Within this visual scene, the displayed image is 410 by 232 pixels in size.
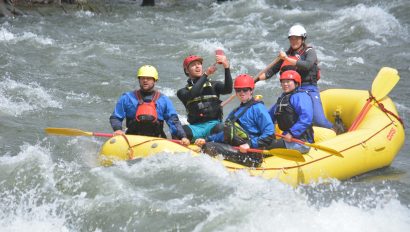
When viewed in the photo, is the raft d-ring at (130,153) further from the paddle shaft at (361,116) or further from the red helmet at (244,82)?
the paddle shaft at (361,116)

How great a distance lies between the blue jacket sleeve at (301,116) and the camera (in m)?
6.45

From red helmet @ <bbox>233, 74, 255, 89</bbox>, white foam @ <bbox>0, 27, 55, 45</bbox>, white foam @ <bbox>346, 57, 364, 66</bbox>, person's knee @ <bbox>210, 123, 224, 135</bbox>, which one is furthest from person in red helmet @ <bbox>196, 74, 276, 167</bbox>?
white foam @ <bbox>0, 27, 55, 45</bbox>

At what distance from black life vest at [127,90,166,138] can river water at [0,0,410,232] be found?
580mm

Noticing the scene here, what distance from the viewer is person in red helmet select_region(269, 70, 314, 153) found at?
636 centimetres

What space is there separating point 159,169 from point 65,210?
0.95m

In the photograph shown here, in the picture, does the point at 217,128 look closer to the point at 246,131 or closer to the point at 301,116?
the point at 246,131

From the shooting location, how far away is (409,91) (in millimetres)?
10758

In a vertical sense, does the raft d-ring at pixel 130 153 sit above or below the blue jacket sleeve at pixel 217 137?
below

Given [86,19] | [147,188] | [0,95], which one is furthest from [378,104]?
[86,19]

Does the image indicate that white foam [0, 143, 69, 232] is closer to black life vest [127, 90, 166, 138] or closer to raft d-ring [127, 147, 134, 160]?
raft d-ring [127, 147, 134, 160]

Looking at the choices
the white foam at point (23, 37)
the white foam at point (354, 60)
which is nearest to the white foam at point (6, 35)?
the white foam at point (23, 37)

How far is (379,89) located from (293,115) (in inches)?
65.2

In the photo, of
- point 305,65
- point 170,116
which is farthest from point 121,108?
point 305,65

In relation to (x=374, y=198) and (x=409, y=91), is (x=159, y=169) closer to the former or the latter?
(x=374, y=198)
